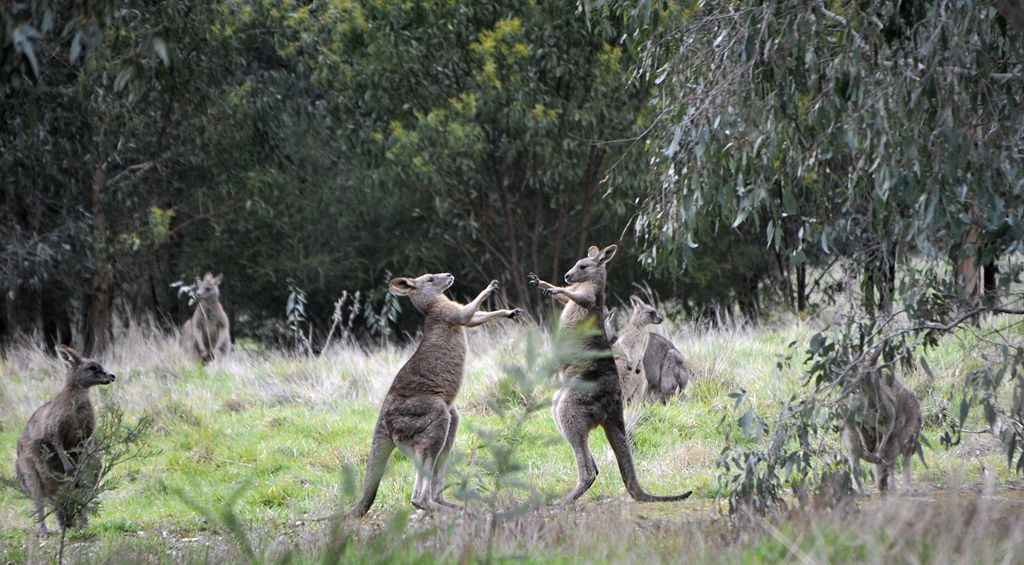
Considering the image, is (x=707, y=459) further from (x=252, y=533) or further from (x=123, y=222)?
(x=123, y=222)

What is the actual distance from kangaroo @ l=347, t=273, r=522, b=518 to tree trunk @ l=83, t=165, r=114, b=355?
34.3 ft

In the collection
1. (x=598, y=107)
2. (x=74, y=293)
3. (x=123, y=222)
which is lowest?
(x=74, y=293)

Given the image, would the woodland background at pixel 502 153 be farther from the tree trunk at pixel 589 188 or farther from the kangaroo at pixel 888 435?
the kangaroo at pixel 888 435

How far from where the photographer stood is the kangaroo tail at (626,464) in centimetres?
822

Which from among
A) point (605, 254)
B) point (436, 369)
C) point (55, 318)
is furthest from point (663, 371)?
point (55, 318)

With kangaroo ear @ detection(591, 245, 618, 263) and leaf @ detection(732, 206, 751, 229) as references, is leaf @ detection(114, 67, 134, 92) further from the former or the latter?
kangaroo ear @ detection(591, 245, 618, 263)

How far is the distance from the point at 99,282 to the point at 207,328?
257 cm

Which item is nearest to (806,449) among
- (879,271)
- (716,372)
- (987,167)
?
(879,271)

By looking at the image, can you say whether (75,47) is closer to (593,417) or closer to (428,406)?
(428,406)

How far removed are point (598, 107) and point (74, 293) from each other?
986cm

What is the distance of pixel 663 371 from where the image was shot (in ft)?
39.1

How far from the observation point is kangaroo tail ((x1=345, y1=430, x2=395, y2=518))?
7.82 meters

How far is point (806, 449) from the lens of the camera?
272 inches

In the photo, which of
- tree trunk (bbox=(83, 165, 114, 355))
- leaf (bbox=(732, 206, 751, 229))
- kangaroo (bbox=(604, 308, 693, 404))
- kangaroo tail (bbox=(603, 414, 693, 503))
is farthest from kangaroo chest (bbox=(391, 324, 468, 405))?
tree trunk (bbox=(83, 165, 114, 355))
